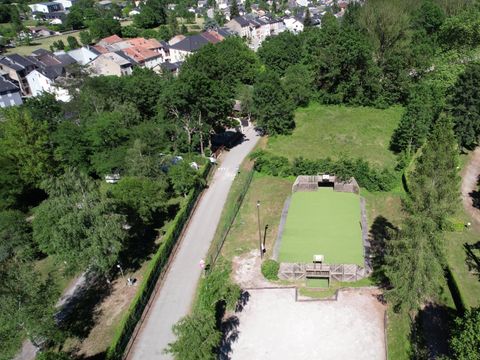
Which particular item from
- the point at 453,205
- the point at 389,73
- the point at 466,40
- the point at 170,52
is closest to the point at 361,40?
the point at 389,73

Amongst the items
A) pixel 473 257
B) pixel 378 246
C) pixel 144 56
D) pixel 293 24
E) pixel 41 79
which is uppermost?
pixel 378 246

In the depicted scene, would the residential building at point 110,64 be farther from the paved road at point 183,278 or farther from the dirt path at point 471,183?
the dirt path at point 471,183

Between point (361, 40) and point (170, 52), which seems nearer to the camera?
point (361, 40)

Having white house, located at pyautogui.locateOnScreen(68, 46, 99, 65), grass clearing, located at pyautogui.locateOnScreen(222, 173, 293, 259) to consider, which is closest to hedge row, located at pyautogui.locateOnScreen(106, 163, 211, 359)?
grass clearing, located at pyautogui.locateOnScreen(222, 173, 293, 259)

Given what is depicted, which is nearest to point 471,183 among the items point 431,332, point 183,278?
point 431,332

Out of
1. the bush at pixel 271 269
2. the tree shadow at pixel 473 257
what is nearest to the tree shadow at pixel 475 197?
the tree shadow at pixel 473 257

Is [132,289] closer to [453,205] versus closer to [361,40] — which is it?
[453,205]

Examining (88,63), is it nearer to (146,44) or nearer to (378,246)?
(146,44)
